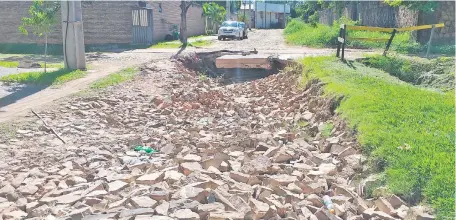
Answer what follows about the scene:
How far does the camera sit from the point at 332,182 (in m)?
5.40

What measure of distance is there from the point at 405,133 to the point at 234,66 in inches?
422

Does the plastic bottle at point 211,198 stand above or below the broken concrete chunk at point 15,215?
above

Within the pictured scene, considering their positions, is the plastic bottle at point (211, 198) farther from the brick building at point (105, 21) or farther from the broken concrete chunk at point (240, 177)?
the brick building at point (105, 21)

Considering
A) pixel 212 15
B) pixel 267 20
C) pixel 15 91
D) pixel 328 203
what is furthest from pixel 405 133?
pixel 267 20

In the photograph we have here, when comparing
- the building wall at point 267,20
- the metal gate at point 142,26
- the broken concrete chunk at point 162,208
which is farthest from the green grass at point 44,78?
the building wall at point 267,20

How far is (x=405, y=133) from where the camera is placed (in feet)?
18.8

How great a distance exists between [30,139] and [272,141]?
3916mm

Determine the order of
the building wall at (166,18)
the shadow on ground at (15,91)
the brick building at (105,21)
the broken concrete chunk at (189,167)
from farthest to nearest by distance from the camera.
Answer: the building wall at (166,18) < the brick building at (105,21) < the shadow on ground at (15,91) < the broken concrete chunk at (189,167)

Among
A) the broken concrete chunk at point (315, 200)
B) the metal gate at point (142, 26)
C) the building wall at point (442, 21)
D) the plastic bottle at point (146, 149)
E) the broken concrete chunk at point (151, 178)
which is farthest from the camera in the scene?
the metal gate at point (142, 26)

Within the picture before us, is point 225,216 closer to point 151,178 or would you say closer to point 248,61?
point 151,178

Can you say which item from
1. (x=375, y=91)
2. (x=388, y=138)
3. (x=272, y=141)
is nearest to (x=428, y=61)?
(x=375, y=91)

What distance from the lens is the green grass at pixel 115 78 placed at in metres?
11.7

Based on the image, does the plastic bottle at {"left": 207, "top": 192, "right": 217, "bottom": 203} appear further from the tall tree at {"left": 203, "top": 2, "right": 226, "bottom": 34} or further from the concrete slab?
the tall tree at {"left": 203, "top": 2, "right": 226, "bottom": 34}

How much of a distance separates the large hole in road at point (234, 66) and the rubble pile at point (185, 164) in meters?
4.54
